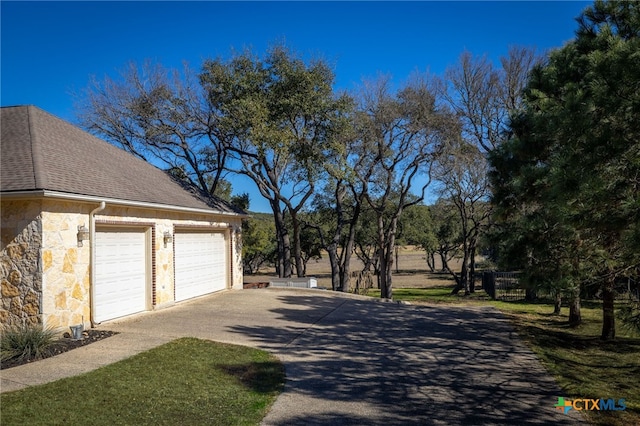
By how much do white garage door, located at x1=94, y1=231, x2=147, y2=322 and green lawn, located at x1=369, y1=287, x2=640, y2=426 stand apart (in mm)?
9301

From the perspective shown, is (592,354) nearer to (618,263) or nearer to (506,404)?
(618,263)

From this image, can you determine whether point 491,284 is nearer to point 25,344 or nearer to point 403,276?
point 25,344

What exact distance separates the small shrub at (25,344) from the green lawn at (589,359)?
831cm

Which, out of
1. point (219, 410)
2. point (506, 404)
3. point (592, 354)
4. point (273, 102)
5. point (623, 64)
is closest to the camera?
point (623, 64)

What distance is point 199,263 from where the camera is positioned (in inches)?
619

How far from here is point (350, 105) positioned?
2034cm

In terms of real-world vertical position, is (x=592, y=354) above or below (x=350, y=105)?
below

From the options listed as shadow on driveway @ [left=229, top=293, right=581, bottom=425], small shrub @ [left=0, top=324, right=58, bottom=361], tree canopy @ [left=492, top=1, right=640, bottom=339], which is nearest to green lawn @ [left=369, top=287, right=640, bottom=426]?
shadow on driveway @ [left=229, top=293, right=581, bottom=425]

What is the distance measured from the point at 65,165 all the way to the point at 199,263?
579cm

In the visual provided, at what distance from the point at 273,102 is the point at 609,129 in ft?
50.9

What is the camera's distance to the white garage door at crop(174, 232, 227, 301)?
47.3ft

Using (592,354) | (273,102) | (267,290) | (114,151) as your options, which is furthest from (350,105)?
(592,354)

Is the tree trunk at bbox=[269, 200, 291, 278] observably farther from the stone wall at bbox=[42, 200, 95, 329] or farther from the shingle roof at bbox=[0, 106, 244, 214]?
the stone wall at bbox=[42, 200, 95, 329]

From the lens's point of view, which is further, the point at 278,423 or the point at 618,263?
the point at 618,263
